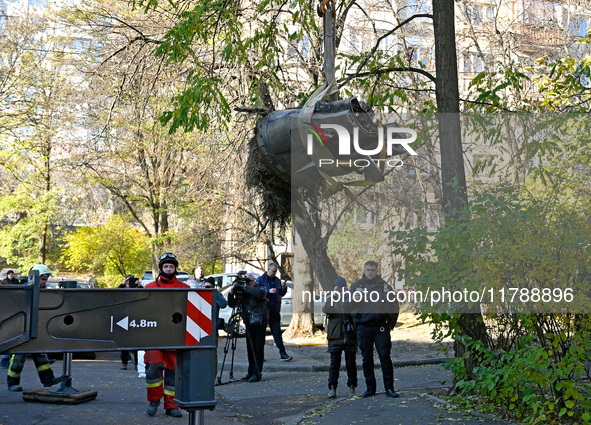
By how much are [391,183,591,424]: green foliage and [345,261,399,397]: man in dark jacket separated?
4.27 feet

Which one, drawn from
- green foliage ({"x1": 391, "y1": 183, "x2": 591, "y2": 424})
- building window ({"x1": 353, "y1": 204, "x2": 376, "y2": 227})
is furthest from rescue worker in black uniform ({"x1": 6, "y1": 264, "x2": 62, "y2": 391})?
building window ({"x1": 353, "y1": 204, "x2": 376, "y2": 227})

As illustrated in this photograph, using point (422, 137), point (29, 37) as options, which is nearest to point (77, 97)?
point (29, 37)

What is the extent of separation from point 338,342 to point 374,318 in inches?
31.9

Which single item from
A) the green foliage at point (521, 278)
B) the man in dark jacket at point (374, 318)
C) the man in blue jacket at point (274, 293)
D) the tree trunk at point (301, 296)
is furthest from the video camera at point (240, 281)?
the tree trunk at point (301, 296)

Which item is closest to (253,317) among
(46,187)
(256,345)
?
(256,345)

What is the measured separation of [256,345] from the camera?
12.0 metres

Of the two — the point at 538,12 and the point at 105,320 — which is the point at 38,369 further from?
the point at 538,12

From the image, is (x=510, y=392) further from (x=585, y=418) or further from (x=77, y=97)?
(x=77, y=97)

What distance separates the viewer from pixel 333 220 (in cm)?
1628

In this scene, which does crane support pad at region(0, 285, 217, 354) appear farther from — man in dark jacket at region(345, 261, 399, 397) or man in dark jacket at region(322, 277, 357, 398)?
man in dark jacket at region(322, 277, 357, 398)

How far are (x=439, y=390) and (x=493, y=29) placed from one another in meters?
15.0

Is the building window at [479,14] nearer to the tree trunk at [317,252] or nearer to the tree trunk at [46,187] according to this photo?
the tree trunk at [317,252]

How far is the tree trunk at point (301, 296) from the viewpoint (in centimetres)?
1817

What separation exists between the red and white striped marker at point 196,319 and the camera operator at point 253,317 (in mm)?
5893
